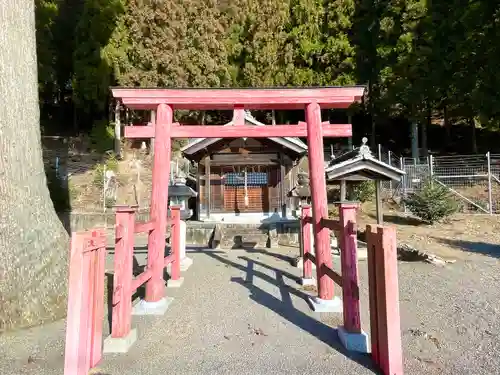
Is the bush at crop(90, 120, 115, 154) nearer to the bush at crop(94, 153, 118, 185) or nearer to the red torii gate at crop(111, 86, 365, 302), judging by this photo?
the bush at crop(94, 153, 118, 185)

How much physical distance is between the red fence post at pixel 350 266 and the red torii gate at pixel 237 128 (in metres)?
1.08

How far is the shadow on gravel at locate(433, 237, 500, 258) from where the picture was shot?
346 inches

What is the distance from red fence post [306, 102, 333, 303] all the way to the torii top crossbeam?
0.56 ft

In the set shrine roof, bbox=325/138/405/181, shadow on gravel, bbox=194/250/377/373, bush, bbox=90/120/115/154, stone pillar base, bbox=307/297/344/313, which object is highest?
bush, bbox=90/120/115/154

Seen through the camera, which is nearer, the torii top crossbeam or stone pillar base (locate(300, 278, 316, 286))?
the torii top crossbeam

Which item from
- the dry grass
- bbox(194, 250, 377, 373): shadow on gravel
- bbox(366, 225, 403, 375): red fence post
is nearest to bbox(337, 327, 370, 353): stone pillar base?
bbox(194, 250, 377, 373): shadow on gravel

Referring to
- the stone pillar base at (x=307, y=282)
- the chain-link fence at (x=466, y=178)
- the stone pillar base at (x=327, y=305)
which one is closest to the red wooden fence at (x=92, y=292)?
the stone pillar base at (x=327, y=305)

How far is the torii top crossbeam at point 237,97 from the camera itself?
5066 mm

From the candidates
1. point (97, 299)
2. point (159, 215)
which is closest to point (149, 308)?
point (159, 215)

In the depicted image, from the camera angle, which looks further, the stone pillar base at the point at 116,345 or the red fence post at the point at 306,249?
the red fence post at the point at 306,249

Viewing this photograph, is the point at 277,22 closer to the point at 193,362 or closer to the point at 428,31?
the point at 428,31

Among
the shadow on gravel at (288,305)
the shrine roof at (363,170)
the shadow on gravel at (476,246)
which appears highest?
the shrine roof at (363,170)

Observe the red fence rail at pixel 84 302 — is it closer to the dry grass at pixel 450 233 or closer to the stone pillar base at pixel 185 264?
the stone pillar base at pixel 185 264

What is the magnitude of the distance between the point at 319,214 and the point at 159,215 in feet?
6.60
